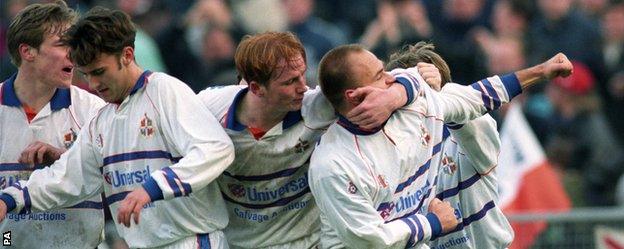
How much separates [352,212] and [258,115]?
2.67 feet

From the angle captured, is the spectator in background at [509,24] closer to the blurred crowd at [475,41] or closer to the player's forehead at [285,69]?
the blurred crowd at [475,41]

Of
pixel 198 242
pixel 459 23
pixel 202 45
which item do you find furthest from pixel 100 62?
pixel 459 23

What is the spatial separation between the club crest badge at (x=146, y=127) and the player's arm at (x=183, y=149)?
0.19 ft

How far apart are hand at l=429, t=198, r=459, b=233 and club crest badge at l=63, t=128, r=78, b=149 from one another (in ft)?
6.97

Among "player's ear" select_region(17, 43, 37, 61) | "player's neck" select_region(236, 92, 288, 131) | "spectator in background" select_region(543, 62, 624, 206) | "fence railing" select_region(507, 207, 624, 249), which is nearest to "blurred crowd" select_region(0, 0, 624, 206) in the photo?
"spectator in background" select_region(543, 62, 624, 206)

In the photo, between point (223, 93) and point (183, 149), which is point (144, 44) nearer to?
point (223, 93)

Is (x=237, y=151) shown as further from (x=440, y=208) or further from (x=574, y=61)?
(x=574, y=61)

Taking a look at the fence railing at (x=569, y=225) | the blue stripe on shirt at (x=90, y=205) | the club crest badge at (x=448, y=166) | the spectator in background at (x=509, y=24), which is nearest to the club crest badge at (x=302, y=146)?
the club crest badge at (x=448, y=166)

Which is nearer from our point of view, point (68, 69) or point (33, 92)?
point (68, 69)

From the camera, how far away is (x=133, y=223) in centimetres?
927

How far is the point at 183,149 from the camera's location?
8.90m

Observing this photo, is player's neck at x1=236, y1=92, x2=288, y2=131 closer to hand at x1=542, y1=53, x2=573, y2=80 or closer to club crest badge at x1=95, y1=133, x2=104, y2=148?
club crest badge at x1=95, y1=133, x2=104, y2=148

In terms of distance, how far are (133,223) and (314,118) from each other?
1119mm

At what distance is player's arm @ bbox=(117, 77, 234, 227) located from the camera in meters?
8.64
